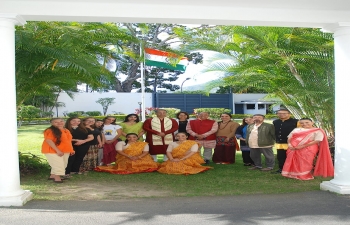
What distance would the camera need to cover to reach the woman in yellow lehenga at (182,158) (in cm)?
826

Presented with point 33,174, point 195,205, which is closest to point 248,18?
point 195,205

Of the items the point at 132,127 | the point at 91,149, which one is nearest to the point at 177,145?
the point at 132,127

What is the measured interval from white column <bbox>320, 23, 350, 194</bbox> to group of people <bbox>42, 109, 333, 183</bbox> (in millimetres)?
967

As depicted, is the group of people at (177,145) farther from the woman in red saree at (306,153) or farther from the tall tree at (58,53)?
the tall tree at (58,53)

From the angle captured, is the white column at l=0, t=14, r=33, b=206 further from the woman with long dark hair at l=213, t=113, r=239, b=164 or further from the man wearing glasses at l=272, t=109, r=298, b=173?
the woman with long dark hair at l=213, t=113, r=239, b=164

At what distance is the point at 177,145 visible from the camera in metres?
8.56

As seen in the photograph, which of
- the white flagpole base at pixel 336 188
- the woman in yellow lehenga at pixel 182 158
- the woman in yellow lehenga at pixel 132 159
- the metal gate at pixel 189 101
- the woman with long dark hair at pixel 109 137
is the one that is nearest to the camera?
the white flagpole base at pixel 336 188

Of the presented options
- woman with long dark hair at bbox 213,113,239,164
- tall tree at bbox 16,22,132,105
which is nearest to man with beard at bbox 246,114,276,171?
woman with long dark hair at bbox 213,113,239,164

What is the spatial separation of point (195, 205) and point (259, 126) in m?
3.54

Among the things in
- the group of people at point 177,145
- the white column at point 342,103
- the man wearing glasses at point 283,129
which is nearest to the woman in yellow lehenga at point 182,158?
the group of people at point 177,145

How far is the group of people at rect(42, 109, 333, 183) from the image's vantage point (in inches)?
289

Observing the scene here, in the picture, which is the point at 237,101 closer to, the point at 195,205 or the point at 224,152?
the point at 224,152

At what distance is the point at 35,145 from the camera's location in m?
14.8

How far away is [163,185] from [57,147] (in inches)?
80.9
